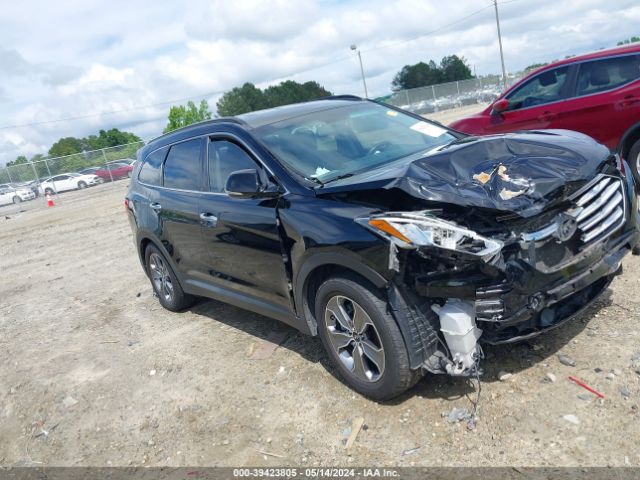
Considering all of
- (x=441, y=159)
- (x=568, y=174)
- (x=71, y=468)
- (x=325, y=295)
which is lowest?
(x=71, y=468)

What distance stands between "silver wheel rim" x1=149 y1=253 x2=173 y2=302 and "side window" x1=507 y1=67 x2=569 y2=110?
17.2 ft

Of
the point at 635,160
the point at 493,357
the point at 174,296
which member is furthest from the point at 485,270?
the point at 635,160

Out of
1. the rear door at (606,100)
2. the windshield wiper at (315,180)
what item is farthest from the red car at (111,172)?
the windshield wiper at (315,180)

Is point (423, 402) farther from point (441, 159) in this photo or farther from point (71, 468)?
Answer: point (71, 468)

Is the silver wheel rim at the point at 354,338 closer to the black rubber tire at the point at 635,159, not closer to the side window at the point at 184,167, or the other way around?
the side window at the point at 184,167

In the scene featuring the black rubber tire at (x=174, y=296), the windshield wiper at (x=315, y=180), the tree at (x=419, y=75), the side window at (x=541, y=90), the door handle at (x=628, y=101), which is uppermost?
the tree at (x=419, y=75)

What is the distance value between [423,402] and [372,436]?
427 millimetres

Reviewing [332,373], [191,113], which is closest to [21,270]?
[332,373]

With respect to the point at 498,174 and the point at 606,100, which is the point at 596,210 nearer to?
the point at 498,174

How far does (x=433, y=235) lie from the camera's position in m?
2.99

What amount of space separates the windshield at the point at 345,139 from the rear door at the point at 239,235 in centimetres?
30

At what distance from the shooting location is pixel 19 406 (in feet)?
15.7

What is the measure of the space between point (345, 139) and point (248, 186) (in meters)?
1.02

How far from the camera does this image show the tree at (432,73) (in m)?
99.6
